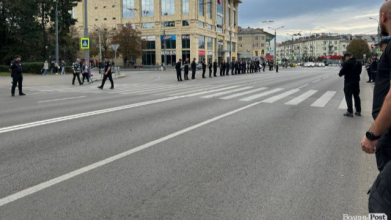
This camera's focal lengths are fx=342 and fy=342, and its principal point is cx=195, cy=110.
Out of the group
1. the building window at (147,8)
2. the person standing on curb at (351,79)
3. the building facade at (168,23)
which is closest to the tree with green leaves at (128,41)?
the building facade at (168,23)

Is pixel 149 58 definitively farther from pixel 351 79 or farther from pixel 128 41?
pixel 351 79

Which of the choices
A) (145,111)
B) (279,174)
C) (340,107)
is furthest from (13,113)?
(340,107)

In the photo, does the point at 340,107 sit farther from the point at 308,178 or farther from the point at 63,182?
the point at 63,182

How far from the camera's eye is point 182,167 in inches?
198

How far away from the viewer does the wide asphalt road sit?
364 centimetres

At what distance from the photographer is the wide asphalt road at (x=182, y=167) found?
3.64 metres

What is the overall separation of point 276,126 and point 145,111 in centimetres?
420

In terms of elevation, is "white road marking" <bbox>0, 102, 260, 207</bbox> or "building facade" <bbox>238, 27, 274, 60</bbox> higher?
"building facade" <bbox>238, 27, 274, 60</bbox>

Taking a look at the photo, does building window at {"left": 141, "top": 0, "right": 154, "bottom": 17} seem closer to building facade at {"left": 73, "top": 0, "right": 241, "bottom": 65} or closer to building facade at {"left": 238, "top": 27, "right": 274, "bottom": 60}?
building facade at {"left": 73, "top": 0, "right": 241, "bottom": 65}

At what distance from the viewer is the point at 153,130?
7.68m

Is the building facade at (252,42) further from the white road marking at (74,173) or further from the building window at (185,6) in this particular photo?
the white road marking at (74,173)

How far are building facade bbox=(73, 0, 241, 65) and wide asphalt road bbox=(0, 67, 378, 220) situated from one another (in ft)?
208

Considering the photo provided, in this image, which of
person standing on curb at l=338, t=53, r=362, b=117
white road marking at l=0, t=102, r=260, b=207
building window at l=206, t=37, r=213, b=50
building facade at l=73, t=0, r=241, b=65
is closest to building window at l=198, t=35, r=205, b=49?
building facade at l=73, t=0, r=241, b=65

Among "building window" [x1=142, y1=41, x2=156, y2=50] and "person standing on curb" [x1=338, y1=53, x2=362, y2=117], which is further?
"building window" [x1=142, y1=41, x2=156, y2=50]
